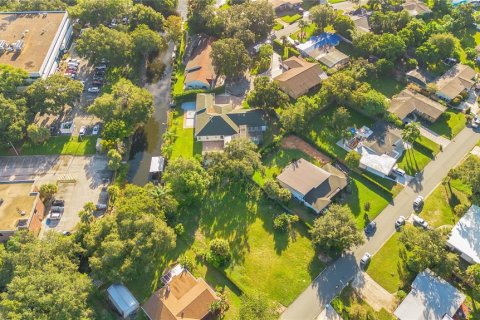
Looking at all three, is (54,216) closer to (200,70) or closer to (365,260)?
(200,70)

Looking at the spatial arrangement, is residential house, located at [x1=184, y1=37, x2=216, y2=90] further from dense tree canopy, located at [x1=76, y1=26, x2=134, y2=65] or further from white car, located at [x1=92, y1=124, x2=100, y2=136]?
white car, located at [x1=92, y1=124, x2=100, y2=136]

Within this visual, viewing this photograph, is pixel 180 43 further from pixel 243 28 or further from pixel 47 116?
pixel 47 116

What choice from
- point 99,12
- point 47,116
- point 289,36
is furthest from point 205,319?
point 99,12

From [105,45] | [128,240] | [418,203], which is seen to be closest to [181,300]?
[128,240]

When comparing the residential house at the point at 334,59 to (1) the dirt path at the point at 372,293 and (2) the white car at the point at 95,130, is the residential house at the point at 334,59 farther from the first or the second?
(2) the white car at the point at 95,130

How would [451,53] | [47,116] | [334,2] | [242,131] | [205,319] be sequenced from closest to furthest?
[205,319]
[242,131]
[47,116]
[451,53]
[334,2]
